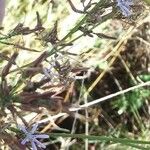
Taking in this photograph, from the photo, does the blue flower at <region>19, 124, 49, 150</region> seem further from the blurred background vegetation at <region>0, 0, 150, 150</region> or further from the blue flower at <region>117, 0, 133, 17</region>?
the blurred background vegetation at <region>0, 0, 150, 150</region>

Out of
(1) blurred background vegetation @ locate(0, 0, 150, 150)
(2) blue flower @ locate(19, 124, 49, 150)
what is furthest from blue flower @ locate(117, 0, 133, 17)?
(1) blurred background vegetation @ locate(0, 0, 150, 150)

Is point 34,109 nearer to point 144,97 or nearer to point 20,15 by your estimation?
point 20,15

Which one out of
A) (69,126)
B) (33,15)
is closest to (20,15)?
(33,15)

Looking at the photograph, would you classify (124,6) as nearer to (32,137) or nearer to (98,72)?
(32,137)

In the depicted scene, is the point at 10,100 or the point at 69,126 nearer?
the point at 10,100

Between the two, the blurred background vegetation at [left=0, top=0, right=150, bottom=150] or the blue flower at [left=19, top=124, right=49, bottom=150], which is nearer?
the blue flower at [left=19, top=124, right=49, bottom=150]

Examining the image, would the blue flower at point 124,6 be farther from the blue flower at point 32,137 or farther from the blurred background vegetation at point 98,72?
the blurred background vegetation at point 98,72

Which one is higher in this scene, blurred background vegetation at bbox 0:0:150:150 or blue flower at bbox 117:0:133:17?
blue flower at bbox 117:0:133:17

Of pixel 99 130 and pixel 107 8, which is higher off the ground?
pixel 107 8

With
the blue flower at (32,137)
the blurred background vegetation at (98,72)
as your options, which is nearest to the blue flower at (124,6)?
the blue flower at (32,137)

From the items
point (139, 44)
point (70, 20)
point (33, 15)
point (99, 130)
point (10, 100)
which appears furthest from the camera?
point (139, 44)

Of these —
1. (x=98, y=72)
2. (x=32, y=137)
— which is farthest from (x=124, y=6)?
(x=98, y=72)
